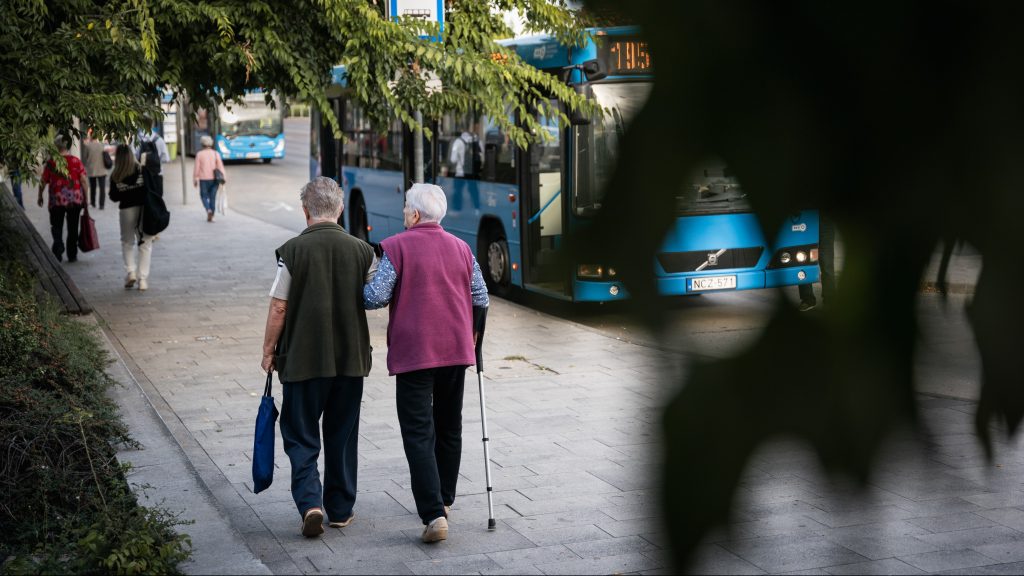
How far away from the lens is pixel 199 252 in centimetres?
1867

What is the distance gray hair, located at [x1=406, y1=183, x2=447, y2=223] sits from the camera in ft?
18.1

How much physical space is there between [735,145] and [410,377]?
4.84 m

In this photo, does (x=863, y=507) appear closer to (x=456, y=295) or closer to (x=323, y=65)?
(x=456, y=295)

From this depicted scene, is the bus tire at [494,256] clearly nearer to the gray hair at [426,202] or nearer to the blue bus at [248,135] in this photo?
the gray hair at [426,202]

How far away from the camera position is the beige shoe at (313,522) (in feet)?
18.0

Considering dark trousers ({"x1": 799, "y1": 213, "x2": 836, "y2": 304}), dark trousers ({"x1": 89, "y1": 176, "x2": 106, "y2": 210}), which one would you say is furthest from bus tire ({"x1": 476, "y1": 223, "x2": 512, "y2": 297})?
dark trousers ({"x1": 89, "y1": 176, "x2": 106, "y2": 210})

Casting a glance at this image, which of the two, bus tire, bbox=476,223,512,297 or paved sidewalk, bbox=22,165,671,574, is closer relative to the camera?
paved sidewalk, bbox=22,165,671,574

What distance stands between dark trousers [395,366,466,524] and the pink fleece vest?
0.11 m

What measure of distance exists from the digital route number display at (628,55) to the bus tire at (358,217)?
18111 millimetres

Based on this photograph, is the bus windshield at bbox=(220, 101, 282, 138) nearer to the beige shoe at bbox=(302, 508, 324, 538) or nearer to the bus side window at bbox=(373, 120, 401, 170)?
the bus side window at bbox=(373, 120, 401, 170)

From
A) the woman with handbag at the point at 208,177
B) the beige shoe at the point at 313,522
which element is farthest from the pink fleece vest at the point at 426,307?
the woman with handbag at the point at 208,177

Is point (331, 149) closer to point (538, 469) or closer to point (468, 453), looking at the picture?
point (468, 453)

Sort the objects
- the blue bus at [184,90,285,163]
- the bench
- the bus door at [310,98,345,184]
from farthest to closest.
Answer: the blue bus at [184,90,285,163] → the bus door at [310,98,345,184] → the bench

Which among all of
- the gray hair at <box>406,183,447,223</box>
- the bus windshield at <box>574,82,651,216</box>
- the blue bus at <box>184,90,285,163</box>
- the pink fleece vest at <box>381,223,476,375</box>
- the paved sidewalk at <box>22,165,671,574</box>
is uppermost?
the blue bus at <box>184,90,285,163</box>
